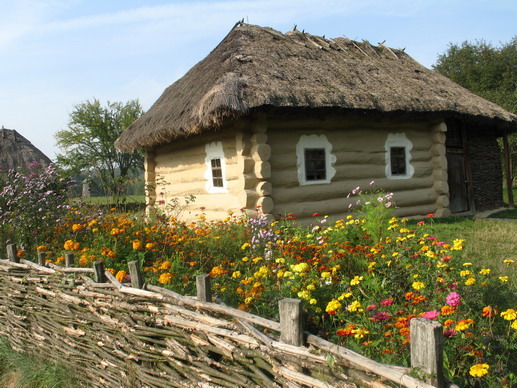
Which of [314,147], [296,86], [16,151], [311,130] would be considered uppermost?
[16,151]

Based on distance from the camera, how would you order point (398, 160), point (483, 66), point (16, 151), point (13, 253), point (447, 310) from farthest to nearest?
1. point (483, 66)
2. point (16, 151)
3. point (398, 160)
4. point (13, 253)
5. point (447, 310)

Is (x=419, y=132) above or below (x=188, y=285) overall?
above

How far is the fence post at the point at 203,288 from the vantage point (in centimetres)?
238

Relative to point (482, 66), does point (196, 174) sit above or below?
below

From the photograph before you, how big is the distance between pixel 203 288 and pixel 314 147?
6500 mm

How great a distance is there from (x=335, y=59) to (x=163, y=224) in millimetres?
6588

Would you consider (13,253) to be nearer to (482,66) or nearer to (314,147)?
(314,147)

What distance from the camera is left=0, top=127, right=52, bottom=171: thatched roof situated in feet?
61.6

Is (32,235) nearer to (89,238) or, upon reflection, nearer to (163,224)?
(89,238)

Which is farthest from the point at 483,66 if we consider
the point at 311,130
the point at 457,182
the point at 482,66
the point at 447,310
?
the point at 447,310

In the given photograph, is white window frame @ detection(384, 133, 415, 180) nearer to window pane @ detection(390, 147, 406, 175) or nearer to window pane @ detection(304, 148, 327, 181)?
window pane @ detection(390, 147, 406, 175)

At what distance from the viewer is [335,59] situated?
9797mm

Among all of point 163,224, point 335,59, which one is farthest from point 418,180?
point 163,224

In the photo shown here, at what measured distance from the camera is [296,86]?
7906mm
